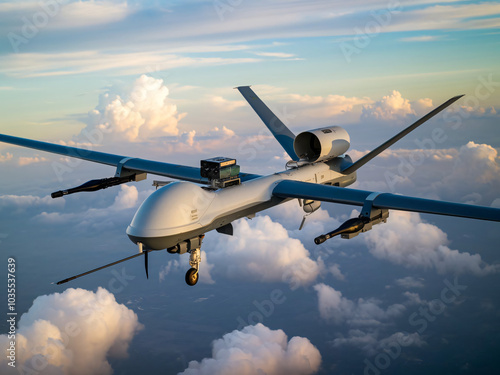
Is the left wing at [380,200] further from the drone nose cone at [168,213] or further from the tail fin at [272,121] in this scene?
the tail fin at [272,121]

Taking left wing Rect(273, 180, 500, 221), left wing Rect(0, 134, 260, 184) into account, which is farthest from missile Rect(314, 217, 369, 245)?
left wing Rect(0, 134, 260, 184)

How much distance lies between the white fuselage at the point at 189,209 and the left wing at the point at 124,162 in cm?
258

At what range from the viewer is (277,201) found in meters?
21.4

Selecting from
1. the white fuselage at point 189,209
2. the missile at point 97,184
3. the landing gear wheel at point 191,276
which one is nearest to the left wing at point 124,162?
the missile at point 97,184

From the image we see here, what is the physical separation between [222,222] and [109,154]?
414 inches

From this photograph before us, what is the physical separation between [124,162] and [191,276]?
9333 mm

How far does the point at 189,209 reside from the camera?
678 inches

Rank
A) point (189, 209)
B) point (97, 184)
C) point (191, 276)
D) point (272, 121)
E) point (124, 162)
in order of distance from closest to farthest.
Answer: point (189, 209) → point (191, 276) → point (97, 184) → point (124, 162) → point (272, 121)

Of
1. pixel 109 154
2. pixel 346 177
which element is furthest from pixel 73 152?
pixel 346 177

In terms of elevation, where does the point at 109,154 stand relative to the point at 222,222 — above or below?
above

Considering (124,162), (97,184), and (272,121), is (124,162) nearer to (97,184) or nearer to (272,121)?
(97,184)

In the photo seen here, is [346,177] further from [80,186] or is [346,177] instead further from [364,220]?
[80,186]

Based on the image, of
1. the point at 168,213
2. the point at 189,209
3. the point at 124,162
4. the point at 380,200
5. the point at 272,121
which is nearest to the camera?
the point at 168,213

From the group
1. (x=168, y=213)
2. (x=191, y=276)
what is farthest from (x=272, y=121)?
(x=168, y=213)
